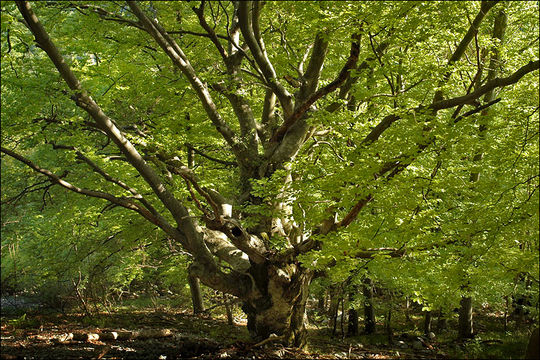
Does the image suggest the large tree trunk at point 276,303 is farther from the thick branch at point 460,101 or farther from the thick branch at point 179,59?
the thick branch at point 460,101

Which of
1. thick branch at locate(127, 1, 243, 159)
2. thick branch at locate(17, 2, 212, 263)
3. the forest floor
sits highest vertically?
thick branch at locate(127, 1, 243, 159)

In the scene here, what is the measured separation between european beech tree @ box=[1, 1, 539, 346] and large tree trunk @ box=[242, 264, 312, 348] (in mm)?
34

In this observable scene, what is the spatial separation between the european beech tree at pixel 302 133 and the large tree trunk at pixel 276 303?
3cm

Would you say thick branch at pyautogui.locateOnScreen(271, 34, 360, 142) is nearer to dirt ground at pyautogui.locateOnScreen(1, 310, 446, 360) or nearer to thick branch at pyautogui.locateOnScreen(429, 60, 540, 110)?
thick branch at pyautogui.locateOnScreen(429, 60, 540, 110)

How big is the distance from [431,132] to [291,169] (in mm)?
2696

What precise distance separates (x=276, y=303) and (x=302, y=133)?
3.82m

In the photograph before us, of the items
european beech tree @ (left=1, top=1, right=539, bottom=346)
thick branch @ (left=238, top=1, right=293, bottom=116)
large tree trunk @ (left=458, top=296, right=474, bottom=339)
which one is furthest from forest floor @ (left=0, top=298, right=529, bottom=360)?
thick branch @ (left=238, top=1, right=293, bottom=116)

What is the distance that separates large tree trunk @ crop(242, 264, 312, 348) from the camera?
8.16m

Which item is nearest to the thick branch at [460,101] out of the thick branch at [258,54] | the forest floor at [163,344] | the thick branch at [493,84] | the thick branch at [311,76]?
the thick branch at [493,84]

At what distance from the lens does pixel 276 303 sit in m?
8.23

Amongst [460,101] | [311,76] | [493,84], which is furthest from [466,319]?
[311,76]

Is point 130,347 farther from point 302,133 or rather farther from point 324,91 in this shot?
point 324,91

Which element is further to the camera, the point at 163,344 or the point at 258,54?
the point at 258,54

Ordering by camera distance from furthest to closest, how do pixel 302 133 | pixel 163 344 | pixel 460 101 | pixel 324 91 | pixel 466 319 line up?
pixel 466 319
pixel 302 133
pixel 324 91
pixel 163 344
pixel 460 101
